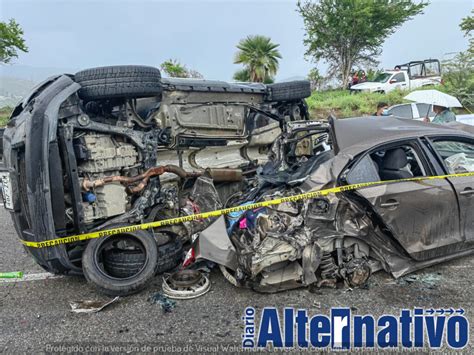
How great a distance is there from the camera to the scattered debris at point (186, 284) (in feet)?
9.77

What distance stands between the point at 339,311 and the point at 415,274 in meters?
1.05

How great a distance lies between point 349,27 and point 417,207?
2339 cm

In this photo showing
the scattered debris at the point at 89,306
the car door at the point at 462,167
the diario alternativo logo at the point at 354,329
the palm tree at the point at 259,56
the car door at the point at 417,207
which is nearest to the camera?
the diario alternativo logo at the point at 354,329

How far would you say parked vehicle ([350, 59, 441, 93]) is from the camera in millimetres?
16531

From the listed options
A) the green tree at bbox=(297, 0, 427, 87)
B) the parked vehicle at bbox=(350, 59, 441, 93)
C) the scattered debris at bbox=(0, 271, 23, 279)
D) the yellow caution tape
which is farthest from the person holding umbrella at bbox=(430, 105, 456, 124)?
the green tree at bbox=(297, 0, 427, 87)

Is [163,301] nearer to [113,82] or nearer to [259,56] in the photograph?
[113,82]

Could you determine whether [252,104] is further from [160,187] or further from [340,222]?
[340,222]

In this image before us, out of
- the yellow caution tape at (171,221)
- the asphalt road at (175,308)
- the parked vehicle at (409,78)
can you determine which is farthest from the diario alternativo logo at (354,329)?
the parked vehicle at (409,78)

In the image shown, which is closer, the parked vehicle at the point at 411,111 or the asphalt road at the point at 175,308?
the asphalt road at the point at 175,308

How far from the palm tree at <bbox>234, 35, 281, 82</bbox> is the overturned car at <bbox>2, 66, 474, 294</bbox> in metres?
16.5

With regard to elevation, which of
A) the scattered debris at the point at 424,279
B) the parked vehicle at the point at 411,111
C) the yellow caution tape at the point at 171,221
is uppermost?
the parked vehicle at the point at 411,111

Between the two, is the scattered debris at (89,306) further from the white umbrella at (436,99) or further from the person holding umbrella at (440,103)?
the white umbrella at (436,99)

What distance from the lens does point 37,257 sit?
2.90 m

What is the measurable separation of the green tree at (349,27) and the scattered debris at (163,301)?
23661mm
